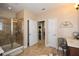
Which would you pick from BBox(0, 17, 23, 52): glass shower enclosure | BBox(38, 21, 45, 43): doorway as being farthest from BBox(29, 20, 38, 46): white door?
BBox(0, 17, 23, 52): glass shower enclosure

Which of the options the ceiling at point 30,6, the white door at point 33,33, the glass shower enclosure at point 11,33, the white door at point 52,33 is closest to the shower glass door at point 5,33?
the glass shower enclosure at point 11,33

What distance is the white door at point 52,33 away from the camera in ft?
5.70

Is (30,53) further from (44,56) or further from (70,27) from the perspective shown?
(70,27)

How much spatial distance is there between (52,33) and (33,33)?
35cm

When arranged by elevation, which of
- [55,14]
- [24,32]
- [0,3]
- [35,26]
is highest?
[0,3]

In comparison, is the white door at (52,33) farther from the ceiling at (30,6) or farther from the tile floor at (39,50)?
the ceiling at (30,6)

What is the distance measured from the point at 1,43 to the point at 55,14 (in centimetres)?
108

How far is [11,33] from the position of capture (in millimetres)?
1725

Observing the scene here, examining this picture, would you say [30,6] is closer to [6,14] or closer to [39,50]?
[6,14]

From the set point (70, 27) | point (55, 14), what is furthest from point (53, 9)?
point (70, 27)

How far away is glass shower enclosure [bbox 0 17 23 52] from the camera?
5.44 feet

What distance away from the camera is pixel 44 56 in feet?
5.17

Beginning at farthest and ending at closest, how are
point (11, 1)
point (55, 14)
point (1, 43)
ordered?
1. point (55, 14)
2. point (1, 43)
3. point (11, 1)

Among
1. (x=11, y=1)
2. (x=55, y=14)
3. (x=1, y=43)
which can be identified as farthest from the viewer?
(x=55, y=14)
